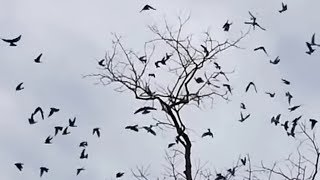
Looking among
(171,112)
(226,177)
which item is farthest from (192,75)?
(226,177)

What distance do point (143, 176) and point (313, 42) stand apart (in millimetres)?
4214

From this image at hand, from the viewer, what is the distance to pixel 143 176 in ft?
59.3

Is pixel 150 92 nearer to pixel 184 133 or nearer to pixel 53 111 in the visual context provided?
pixel 184 133

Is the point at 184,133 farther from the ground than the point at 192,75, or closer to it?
closer to it

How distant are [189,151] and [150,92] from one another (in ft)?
4.51

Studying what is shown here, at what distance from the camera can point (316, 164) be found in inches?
690

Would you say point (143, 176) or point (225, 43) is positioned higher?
point (225, 43)

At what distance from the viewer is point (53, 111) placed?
1867 centimetres

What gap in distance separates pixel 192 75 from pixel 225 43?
953 mm

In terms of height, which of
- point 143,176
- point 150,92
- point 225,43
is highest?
point 225,43

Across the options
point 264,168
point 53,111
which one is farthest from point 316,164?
point 53,111

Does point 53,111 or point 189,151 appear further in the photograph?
point 53,111

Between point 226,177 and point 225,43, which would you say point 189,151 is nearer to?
point 226,177

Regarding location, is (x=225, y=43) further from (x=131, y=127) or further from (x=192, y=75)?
(x=131, y=127)
